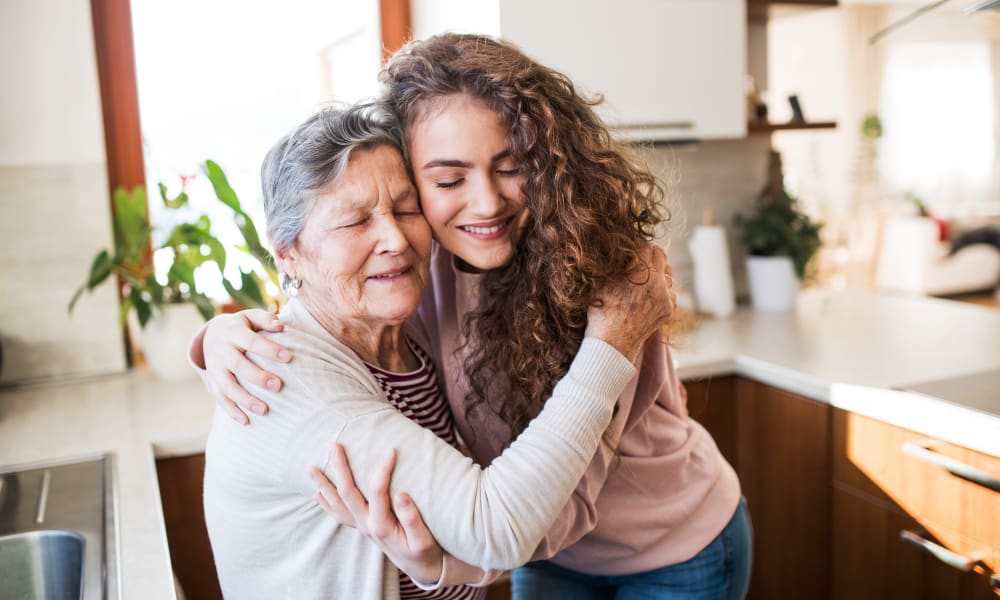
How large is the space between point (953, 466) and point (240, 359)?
1236mm

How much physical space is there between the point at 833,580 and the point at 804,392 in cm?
43

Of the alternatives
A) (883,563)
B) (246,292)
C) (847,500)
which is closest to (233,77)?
(246,292)

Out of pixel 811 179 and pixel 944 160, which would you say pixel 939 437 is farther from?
pixel 944 160

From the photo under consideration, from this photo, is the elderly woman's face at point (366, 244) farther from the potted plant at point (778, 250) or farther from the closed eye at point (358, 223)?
the potted plant at point (778, 250)

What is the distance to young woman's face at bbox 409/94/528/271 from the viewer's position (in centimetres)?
107

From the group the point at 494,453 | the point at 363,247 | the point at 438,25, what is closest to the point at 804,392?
the point at 494,453

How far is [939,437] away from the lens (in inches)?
60.2

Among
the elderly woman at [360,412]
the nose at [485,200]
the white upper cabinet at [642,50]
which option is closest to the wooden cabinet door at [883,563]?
the elderly woman at [360,412]

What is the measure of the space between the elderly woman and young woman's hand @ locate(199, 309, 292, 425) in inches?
0.5

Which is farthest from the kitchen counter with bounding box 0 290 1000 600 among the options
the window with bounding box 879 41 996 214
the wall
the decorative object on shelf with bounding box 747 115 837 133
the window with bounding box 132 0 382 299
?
the window with bounding box 879 41 996 214

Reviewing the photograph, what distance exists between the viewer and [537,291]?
1.14 meters

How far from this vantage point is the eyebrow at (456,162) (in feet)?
3.52

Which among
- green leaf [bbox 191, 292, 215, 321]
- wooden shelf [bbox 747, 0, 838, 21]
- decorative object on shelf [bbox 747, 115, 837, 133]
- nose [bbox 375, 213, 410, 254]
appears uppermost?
wooden shelf [bbox 747, 0, 838, 21]

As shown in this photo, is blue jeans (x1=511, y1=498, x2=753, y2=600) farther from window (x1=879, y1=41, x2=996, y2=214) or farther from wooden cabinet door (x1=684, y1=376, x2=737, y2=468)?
window (x1=879, y1=41, x2=996, y2=214)
